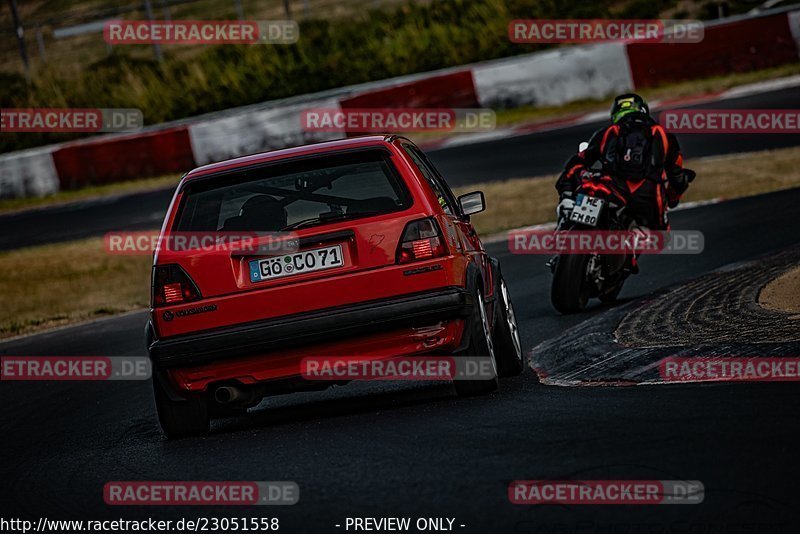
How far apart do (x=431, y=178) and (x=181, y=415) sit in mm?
1933

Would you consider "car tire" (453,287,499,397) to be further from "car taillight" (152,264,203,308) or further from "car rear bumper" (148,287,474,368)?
"car taillight" (152,264,203,308)

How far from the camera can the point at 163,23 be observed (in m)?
25.6

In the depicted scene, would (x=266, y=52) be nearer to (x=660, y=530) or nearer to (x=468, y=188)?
(x=468, y=188)

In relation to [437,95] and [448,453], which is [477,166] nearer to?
[437,95]

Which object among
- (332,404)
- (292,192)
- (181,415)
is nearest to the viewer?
(181,415)

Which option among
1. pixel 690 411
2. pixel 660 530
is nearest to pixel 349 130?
pixel 690 411

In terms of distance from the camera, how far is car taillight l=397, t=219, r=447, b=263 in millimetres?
6602

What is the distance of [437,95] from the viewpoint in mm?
22812

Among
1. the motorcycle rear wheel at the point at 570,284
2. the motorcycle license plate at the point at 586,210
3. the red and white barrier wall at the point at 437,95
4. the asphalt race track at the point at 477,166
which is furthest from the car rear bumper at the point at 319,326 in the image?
the red and white barrier wall at the point at 437,95

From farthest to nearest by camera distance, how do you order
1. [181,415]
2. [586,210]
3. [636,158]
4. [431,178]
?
[636,158], [586,210], [431,178], [181,415]

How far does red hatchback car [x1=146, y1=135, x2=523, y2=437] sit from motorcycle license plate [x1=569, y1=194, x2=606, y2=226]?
2.73 m

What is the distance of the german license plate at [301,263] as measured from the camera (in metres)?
6.58

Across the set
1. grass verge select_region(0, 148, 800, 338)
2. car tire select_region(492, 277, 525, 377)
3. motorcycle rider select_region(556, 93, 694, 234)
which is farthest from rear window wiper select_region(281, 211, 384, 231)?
grass verge select_region(0, 148, 800, 338)

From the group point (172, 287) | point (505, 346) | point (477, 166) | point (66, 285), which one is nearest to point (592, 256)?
point (505, 346)
